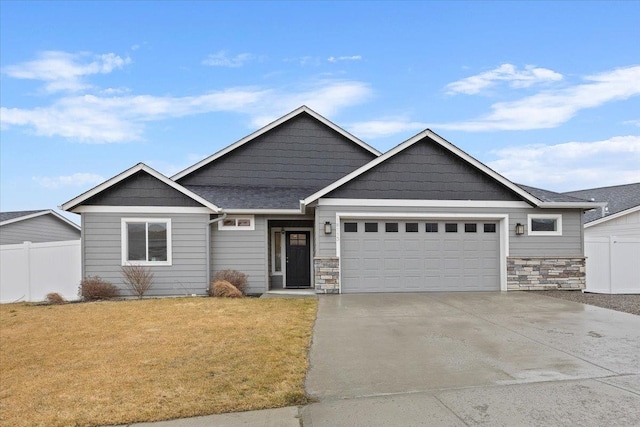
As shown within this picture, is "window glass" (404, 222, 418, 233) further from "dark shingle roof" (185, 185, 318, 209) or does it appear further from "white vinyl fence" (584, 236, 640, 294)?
"white vinyl fence" (584, 236, 640, 294)

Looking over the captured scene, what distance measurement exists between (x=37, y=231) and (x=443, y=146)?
21.8 meters

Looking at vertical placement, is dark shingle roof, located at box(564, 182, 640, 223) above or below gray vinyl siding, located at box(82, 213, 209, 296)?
above

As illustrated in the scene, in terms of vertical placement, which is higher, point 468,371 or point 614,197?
point 614,197

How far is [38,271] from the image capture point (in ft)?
45.9

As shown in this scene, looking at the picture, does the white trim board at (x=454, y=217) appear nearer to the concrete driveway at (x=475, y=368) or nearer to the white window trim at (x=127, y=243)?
the concrete driveway at (x=475, y=368)

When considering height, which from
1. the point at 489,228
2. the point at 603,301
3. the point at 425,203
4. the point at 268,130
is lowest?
the point at 603,301

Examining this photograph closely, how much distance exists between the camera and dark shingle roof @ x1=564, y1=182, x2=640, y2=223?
1886 centimetres

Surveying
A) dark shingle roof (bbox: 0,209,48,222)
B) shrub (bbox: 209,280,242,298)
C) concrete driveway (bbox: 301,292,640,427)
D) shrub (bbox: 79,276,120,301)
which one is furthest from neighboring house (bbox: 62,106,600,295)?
dark shingle roof (bbox: 0,209,48,222)

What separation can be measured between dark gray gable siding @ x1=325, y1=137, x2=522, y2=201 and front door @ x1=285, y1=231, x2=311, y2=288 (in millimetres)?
3270

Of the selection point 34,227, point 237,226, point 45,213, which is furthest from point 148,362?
point 45,213

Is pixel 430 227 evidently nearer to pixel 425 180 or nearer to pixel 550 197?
pixel 425 180

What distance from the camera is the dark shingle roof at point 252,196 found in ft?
47.0

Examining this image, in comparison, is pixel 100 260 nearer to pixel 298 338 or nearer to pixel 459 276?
pixel 298 338

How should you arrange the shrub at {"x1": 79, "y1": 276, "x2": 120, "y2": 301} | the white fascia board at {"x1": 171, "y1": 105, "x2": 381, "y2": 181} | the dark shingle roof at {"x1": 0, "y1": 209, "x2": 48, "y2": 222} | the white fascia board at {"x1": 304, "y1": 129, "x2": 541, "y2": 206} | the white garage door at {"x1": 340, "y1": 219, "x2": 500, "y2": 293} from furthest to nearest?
the dark shingle roof at {"x1": 0, "y1": 209, "x2": 48, "y2": 222} → the white fascia board at {"x1": 171, "y1": 105, "x2": 381, "y2": 181} → the white garage door at {"x1": 340, "y1": 219, "x2": 500, "y2": 293} → the white fascia board at {"x1": 304, "y1": 129, "x2": 541, "y2": 206} → the shrub at {"x1": 79, "y1": 276, "x2": 120, "y2": 301}
